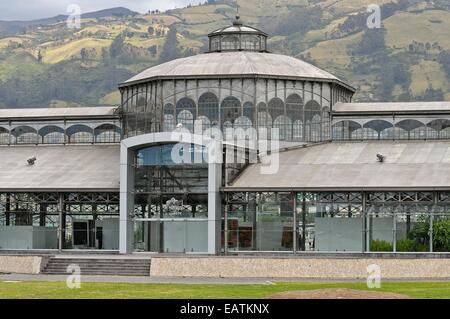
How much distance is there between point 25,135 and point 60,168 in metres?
10.4

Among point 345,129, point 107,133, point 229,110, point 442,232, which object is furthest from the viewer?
point 107,133

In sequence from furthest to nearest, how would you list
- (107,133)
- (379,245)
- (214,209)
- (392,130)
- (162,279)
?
1. (107,133)
2. (392,130)
3. (214,209)
4. (379,245)
5. (162,279)

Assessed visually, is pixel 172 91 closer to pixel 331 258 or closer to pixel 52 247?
pixel 52 247

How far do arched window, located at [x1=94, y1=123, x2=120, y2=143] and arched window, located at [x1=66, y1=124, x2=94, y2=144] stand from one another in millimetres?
460

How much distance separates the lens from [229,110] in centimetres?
8488

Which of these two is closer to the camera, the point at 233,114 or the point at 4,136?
the point at 233,114

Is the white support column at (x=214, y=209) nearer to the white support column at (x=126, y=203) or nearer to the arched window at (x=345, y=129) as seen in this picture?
the white support column at (x=126, y=203)

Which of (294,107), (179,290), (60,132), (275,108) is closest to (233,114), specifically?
(275,108)

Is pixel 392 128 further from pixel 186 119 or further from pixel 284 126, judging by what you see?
pixel 186 119

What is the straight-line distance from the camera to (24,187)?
79.2m

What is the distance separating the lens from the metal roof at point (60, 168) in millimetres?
79312

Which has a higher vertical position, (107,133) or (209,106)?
(209,106)

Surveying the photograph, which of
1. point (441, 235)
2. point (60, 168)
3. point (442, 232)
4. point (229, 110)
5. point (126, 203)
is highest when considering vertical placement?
point (229, 110)
